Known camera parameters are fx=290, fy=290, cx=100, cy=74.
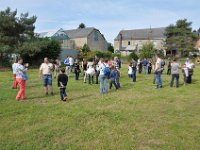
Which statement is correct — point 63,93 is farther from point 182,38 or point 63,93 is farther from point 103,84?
point 182,38

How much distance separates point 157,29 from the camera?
86.9m

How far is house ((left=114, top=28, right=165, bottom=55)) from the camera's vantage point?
3356 inches

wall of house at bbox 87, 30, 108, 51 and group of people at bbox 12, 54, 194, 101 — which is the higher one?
wall of house at bbox 87, 30, 108, 51

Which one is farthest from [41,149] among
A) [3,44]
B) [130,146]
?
[3,44]

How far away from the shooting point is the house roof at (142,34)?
280 feet

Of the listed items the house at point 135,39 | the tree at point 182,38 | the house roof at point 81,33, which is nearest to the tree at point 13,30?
the house roof at point 81,33

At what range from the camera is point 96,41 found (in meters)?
70.4

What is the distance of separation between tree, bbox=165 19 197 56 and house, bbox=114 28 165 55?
16.1 metres

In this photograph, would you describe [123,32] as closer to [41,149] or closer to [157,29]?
[157,29]

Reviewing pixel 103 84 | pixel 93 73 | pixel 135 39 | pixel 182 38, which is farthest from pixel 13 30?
pixel 135 39

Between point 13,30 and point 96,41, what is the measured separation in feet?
120

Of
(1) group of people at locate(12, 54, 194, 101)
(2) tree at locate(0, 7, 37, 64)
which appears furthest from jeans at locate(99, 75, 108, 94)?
(2) tree at locate(0, 7, 37, 64)

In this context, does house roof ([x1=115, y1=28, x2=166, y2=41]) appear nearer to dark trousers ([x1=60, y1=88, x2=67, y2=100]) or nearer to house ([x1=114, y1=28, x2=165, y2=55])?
house ([x1=114, y1=28, x2=165, y2=55])

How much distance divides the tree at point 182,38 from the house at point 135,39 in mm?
16083
